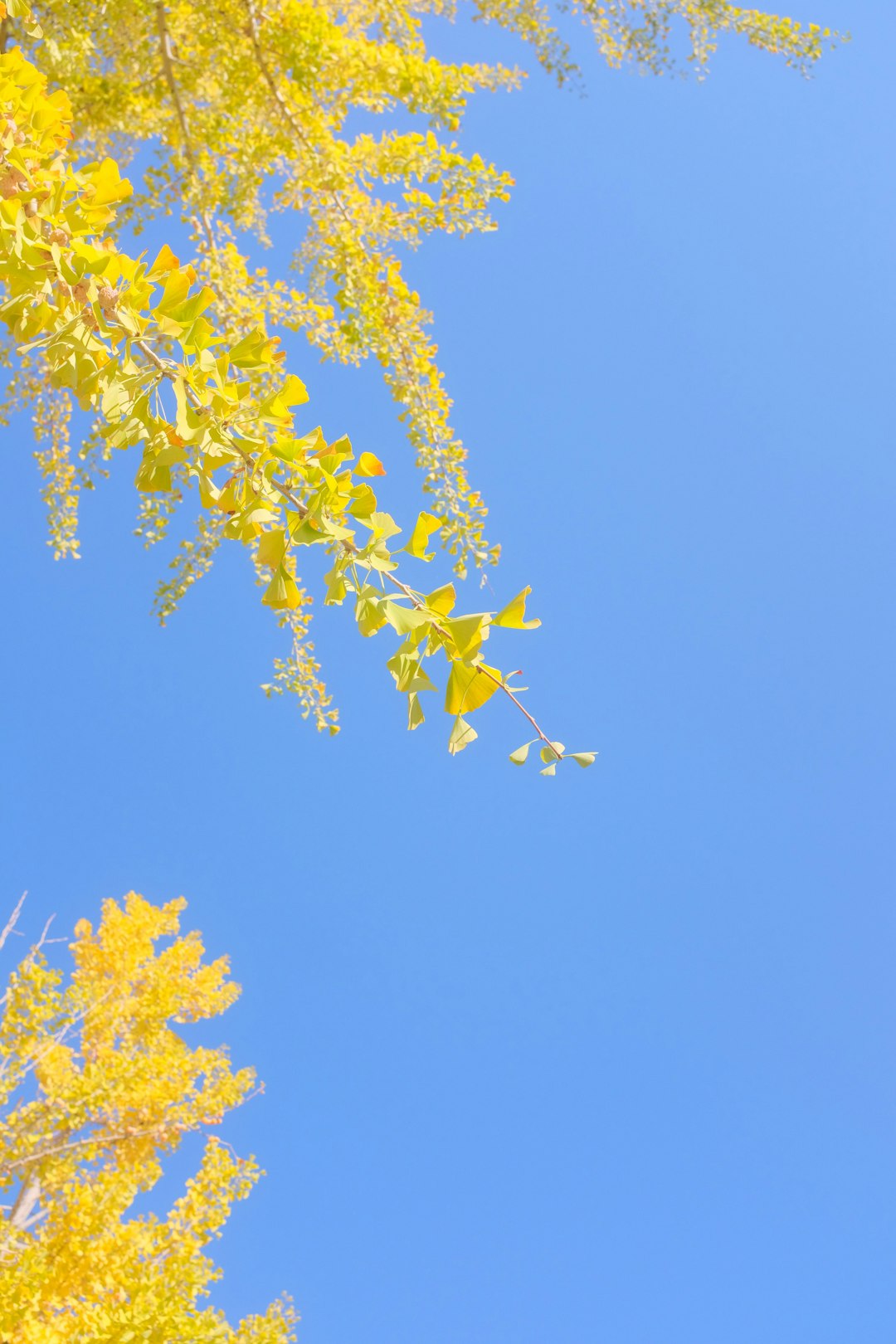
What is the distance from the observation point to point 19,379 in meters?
3.48

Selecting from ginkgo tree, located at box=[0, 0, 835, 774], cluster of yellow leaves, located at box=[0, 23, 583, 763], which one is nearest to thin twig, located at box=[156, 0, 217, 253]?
ginkgo tree, located at box=[0, 0, 835, 774]

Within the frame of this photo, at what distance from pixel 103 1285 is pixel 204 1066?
1.86 metres

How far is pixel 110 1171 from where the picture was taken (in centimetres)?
552

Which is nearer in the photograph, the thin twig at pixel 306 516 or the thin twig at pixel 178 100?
the thin twig at pixel 306 516

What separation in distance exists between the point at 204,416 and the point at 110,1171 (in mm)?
6331

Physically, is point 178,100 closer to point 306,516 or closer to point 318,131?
point 318,131

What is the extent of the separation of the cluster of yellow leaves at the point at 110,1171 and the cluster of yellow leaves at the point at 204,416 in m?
3.10

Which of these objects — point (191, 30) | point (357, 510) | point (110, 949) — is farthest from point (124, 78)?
point (110, 949)

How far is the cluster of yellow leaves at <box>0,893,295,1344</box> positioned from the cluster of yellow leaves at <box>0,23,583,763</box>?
10.2 ft

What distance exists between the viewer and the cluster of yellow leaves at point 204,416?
0.75 metres

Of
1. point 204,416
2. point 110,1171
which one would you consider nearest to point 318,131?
point 204,416

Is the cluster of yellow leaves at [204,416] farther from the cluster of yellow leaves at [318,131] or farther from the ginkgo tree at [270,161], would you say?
the cluster of yellow leaves at [318,131]

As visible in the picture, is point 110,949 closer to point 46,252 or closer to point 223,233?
point 223,233

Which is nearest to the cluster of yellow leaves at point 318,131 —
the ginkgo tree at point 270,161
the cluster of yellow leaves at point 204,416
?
the ginkgo tree at point 270,161
